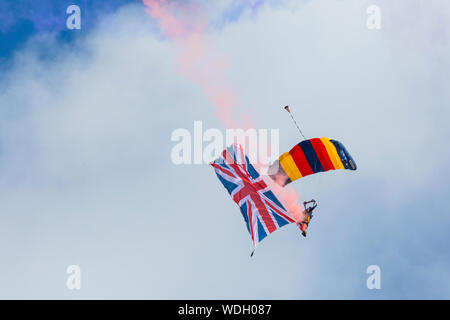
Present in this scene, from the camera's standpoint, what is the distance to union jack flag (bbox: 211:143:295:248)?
147 ft

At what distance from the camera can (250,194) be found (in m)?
45.4

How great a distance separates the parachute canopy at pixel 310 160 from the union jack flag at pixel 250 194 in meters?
2.38

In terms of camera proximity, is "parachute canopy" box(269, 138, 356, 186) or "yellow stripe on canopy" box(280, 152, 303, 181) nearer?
"parachute canopy" box(269, 138, 356, 186)

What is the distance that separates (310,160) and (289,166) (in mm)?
1490

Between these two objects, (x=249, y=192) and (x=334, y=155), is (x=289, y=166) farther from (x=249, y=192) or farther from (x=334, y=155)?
(x=249, y=192)

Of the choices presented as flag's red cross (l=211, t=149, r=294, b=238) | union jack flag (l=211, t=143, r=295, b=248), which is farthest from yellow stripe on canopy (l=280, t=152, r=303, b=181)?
flag's red cross (l=211, t=149, r=294, b=238)

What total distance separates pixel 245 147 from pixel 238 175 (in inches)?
107

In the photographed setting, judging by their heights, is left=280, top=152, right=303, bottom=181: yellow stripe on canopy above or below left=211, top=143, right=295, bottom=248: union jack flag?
above

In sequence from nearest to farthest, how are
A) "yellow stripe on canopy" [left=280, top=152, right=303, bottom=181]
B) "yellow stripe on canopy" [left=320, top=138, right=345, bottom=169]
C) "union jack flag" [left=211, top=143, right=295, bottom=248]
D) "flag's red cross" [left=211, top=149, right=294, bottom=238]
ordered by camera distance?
"union jack flag" [left=211, top=143, right=295, bottom=248]
"flag's red cross" [left=211, top=149, right=294, bottom=238]
"yellow stripe on canopy" [left=320, top=138, right=345, bottom=169]
"yellow stripe on canopy" [left=280, top=152, right=303, bottom=181]

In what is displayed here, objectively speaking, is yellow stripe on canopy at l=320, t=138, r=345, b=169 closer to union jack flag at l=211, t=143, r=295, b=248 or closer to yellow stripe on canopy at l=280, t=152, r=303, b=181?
yellow stripe on canopy at l=280, t=152, r=303, b=181
